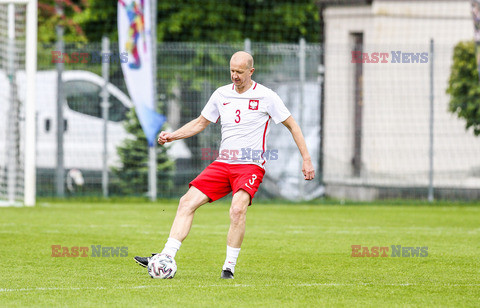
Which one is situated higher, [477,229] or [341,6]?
[341,6]

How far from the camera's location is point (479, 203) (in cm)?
1892

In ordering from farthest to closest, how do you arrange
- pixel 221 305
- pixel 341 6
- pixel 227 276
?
pixel 341 6 < pixel 227 276 < pixel 221 305

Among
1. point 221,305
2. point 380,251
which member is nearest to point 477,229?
point 380,251

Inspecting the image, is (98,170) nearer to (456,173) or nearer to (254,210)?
(254,210)

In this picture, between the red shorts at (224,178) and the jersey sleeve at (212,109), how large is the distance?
1.34ft

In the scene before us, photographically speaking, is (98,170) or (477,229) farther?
(98,170)

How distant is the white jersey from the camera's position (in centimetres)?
830

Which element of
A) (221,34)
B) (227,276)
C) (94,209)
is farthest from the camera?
(221,34)

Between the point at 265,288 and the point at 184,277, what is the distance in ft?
2.98

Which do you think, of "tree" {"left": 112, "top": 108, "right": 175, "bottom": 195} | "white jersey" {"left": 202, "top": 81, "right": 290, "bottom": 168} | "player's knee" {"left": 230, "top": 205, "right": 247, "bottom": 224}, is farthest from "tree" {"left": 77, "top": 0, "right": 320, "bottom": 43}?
"player's knee" {"left": 230, "top": 205, "right": 247, "bottom": 224}

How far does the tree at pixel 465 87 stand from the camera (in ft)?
62.2

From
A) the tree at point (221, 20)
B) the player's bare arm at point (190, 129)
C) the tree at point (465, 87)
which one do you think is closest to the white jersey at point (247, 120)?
the player's bare arm at point (190, 129)

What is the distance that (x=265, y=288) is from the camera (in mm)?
7656

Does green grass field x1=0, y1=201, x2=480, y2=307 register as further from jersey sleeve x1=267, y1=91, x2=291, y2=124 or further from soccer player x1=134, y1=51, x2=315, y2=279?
jersey sleeve x1=267, y1=91, x2=291, y2=124
